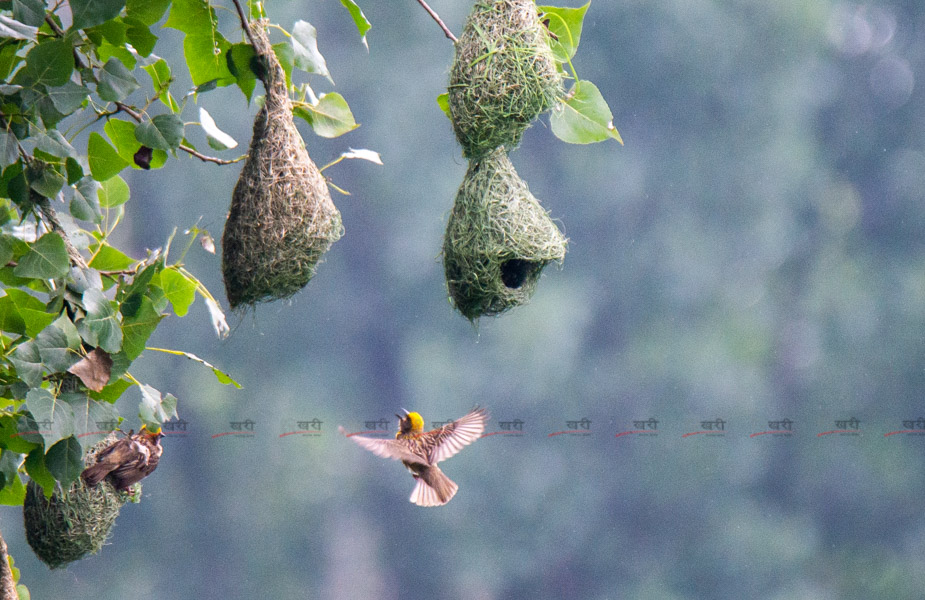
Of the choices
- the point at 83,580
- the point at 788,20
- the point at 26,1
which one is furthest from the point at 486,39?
the point at 83,580

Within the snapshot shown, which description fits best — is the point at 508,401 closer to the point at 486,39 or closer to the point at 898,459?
the point at 898,459

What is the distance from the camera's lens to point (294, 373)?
3.24 meters

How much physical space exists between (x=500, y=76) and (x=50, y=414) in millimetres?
760

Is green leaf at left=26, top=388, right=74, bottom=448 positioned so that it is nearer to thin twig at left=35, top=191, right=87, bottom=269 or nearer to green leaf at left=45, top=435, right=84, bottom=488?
green leaf at left=45, top=435, right=84, bottom=488

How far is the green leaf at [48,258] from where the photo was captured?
108 centimetres

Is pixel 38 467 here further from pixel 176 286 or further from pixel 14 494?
pixel 14 494

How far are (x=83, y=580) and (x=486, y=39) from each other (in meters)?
2.74

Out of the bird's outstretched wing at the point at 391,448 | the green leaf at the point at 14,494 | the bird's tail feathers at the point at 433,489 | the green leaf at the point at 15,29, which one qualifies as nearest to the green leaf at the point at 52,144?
the green leaf at the point at 15,29

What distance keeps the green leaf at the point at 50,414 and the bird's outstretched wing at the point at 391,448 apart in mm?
396

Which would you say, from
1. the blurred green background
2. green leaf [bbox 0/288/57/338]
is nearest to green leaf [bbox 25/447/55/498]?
green leaf [bbox 0/288/57/338]

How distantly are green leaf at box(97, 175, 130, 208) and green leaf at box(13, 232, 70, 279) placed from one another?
311 mm

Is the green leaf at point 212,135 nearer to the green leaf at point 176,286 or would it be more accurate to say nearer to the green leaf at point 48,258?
the green leaf at point 176,286

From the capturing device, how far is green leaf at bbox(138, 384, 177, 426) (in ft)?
3.97

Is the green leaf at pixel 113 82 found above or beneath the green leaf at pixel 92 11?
beneath
